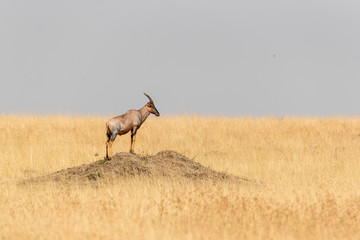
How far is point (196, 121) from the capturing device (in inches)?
1075

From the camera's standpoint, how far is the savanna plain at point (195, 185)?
7.73 m

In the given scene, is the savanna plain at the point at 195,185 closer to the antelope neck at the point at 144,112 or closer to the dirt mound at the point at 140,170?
the dirt mound at the point at 140,170

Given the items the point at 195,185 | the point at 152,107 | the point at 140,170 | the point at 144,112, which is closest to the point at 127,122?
the point at 144,112

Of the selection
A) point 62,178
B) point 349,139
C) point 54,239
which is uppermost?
point 349,139

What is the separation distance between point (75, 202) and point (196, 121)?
1790 cm

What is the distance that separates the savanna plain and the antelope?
4.02 feet

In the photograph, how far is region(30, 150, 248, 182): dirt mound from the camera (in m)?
13.8

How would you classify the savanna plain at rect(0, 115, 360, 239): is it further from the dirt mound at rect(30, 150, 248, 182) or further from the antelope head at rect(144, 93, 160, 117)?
the antelope head at rect(144, 93, 160, 117)

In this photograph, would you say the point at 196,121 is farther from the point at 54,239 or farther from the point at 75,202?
the point at 54,239

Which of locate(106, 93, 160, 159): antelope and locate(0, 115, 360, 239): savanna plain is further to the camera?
locate(106, 93, 160, 159): antelope

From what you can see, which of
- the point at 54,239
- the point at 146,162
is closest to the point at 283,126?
the point at 146,162

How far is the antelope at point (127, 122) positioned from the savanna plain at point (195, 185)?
1224mm

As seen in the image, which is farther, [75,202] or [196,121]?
[196,121]

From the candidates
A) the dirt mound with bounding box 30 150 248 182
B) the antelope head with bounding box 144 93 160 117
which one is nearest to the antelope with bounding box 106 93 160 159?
the antelope head with bounding box 144 93 160 117
